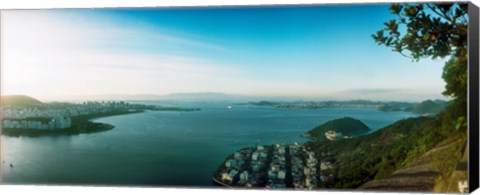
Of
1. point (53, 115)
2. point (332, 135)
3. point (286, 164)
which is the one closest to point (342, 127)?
point (332, 135)

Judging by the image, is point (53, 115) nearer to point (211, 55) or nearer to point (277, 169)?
point (211, 55)

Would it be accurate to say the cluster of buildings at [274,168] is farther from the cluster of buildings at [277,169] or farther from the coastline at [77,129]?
the coastline at [77,129]

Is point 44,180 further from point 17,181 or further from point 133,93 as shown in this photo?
point 133,93

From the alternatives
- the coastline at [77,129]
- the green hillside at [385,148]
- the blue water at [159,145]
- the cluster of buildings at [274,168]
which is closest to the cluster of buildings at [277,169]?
the cluster of buildings at [274,168]

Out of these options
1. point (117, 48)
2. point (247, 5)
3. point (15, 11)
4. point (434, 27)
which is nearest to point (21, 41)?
point (15, 11)

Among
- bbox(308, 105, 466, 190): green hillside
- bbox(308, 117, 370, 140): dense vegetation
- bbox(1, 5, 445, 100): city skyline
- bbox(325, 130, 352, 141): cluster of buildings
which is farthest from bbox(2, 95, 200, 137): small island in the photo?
bbox(308, 105, 466, 190): green hillside
